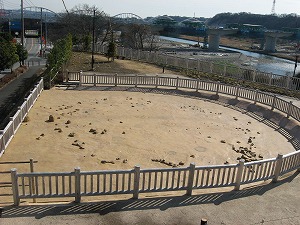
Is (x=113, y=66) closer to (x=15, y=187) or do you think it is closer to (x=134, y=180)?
(x=134, y=180)

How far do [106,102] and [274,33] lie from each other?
103480mm

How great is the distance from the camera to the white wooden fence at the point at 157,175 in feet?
24.9

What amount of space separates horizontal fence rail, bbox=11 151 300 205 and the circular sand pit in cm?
148

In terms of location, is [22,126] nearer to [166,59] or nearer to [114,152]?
[114,152]

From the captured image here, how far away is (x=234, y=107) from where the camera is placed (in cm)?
1856

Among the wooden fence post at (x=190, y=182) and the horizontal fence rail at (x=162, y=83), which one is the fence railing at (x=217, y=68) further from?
the wooden fence post at (x=190, y=182)

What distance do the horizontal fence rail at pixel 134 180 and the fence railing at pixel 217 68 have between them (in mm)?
13817

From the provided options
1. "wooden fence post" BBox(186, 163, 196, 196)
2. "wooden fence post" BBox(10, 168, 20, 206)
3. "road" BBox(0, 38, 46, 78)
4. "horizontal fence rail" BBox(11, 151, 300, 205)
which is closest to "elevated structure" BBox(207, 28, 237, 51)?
"road" BBox(0, 38, 46, 78)

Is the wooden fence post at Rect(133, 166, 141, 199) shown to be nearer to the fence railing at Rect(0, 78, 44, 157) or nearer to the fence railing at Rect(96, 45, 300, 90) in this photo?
the fence railing at Rect(0, 78, 44, 157)

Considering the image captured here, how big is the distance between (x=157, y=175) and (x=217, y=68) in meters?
18.7

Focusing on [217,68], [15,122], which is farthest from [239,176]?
[217,68]

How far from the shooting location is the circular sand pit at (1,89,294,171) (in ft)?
36.4

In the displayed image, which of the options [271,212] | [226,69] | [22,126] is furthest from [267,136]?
[226,69]

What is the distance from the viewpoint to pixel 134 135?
13508 mm
